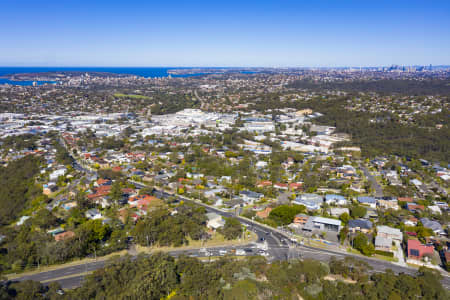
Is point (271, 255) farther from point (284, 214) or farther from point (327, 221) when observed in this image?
point (327, 221)

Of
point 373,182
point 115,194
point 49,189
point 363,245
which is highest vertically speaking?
point 115,194

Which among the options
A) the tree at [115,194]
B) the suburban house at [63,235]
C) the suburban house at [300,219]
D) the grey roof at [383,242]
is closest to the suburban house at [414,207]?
the grey roof at [383,242]

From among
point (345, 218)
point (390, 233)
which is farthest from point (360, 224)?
point (390, 233)

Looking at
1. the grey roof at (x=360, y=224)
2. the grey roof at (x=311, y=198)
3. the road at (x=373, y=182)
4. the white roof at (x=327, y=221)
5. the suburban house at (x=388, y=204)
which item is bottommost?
the road at (x=373, y=182)

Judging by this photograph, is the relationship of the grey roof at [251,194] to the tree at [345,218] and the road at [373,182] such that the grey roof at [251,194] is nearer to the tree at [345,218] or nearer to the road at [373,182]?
the tree at [345,218]

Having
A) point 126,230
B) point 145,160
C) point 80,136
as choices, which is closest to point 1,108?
point 80,136
